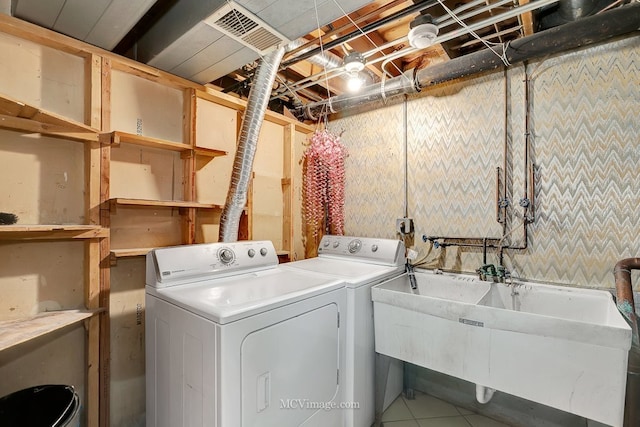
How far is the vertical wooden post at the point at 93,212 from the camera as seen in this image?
1704 millimetres

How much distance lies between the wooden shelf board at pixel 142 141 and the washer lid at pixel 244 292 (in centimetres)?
92

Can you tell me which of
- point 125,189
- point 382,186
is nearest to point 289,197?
point 382,186

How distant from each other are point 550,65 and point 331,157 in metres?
1.73

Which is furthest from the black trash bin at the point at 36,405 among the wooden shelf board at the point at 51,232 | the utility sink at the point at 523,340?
the utility sink at the point at 523,340

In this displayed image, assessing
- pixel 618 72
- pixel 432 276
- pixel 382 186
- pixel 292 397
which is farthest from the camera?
pixel 382 186

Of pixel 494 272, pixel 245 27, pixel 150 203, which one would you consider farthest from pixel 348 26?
pixel 494 272

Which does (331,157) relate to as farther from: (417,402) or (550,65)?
(417,402)

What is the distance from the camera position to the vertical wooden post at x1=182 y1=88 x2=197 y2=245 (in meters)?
2.14

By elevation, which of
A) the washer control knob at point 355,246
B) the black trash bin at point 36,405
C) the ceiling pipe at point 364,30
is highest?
the ceiling pipe at point 364,30

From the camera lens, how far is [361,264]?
235 centimetres

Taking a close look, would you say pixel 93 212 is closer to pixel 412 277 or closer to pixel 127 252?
pixel 127 252

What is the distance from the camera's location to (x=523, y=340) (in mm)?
1428

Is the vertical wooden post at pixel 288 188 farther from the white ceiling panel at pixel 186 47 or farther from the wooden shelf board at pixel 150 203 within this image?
the white ceiling panel at pixel 186 47

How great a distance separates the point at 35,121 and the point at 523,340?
2725mm
